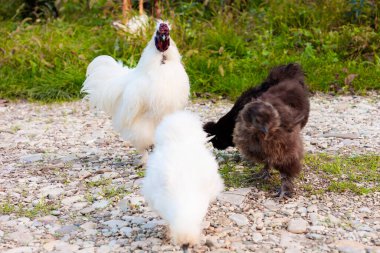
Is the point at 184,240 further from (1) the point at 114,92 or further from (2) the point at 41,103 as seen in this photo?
(2) the point at 41,103

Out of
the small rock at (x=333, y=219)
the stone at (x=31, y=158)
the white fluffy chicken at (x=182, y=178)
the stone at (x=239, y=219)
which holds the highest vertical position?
the white fluffy chicken at (x=182, y=178)

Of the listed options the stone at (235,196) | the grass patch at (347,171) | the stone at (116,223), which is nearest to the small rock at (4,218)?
the stone at (116,223)

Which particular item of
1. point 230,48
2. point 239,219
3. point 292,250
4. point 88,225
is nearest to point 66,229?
point 88,225

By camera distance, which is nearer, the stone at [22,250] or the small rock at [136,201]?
the stone at [22,250]

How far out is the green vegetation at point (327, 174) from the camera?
578cm

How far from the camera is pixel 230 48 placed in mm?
10469

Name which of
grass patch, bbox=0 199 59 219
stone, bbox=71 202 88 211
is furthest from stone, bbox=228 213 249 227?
grass patch, bbox=0 199 59 219

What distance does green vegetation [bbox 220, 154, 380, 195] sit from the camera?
19.0 feet

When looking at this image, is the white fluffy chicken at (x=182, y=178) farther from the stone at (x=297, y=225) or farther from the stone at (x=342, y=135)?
the stone at (x=342, y=135)

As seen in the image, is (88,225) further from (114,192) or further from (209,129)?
(209,129)

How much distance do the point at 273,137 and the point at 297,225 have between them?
0.89 m

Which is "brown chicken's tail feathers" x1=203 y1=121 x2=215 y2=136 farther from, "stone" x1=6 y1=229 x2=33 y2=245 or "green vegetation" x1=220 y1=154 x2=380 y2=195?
"stone" x1=6 y1=229 x2=33 y2=245

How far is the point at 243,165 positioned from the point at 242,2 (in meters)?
6.35

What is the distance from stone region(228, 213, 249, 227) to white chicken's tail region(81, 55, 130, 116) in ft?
6.97
